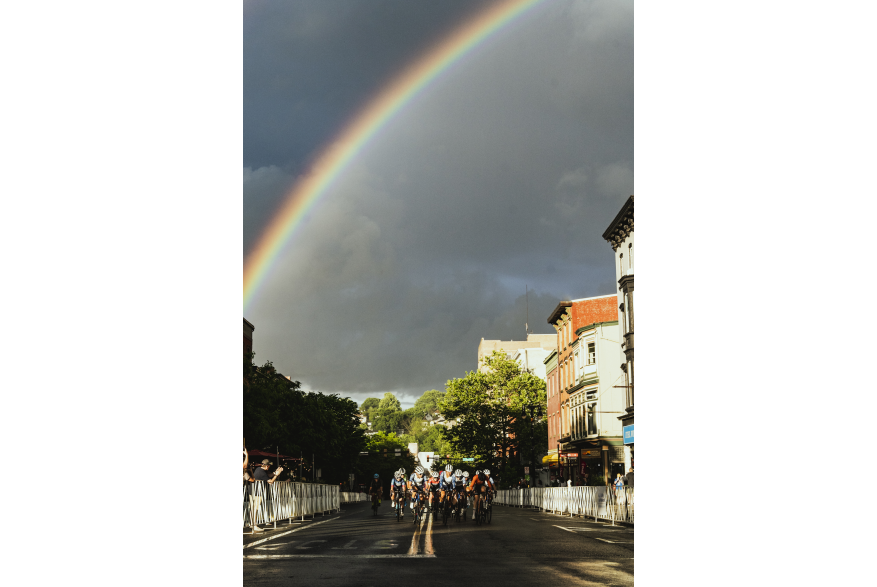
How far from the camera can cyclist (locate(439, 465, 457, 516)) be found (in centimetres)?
2750

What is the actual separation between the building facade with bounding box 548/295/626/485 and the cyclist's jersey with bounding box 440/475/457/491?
86.5 feet

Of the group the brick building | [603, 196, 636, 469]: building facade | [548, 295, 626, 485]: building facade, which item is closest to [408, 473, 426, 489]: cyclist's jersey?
[603, 196, 636, 469]: building facade

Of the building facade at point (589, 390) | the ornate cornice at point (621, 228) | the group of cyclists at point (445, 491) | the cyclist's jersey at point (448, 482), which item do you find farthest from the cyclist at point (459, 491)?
the building facade at point (589, 390)

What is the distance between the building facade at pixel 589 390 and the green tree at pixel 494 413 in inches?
188

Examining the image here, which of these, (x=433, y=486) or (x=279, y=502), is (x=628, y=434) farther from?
(x=279, y=502)

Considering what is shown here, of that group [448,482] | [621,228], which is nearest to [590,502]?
[448,482]

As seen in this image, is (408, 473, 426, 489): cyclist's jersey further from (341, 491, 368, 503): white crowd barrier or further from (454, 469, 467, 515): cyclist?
(341, 491, 368, 503): white crowd barrier

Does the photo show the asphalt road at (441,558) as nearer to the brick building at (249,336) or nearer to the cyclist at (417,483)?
the cyclist at (417,483)
